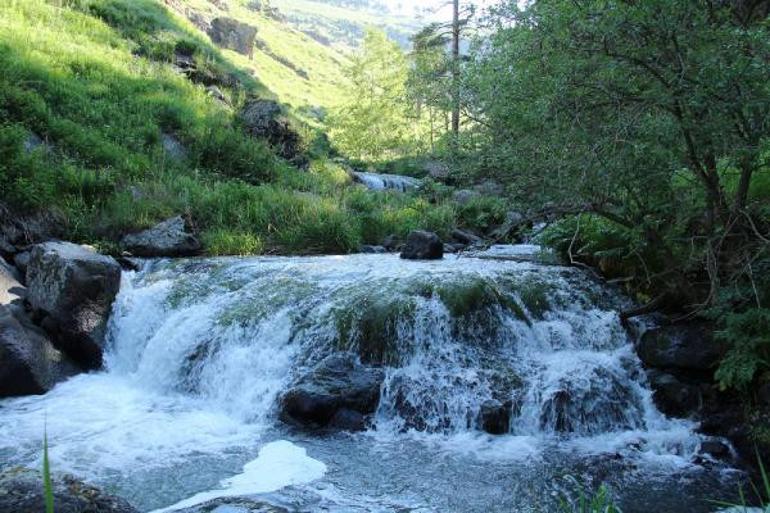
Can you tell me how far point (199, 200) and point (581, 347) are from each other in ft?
31.4

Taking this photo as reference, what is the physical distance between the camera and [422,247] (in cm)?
1223

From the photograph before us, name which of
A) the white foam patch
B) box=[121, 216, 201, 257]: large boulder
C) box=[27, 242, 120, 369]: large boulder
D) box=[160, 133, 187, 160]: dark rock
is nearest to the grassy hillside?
box=[160, 133, 187, 160]: dark rock

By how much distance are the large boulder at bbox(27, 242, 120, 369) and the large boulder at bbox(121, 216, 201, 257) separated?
259cm

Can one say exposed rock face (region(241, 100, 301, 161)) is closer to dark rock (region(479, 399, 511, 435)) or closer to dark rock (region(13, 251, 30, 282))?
dark rock (region(13, 251, 30, 282))

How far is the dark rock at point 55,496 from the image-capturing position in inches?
131

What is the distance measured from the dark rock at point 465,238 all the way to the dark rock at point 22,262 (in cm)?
931

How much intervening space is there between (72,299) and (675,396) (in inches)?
330

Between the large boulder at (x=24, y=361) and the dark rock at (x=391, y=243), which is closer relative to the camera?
the large boulder at (x=24, y=361)

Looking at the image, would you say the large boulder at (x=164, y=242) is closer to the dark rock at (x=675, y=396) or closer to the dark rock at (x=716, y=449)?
the dark rock at (x=675, y=396)

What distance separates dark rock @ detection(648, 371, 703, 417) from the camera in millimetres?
7262

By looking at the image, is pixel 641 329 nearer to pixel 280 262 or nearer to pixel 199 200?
pixel 280 262

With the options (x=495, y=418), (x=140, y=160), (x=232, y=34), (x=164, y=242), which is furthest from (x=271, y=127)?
(x=232, y=34)

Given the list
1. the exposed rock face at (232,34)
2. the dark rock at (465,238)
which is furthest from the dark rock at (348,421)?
the exposed rock face at (232,34)

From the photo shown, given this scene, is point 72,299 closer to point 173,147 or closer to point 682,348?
point 682,348
